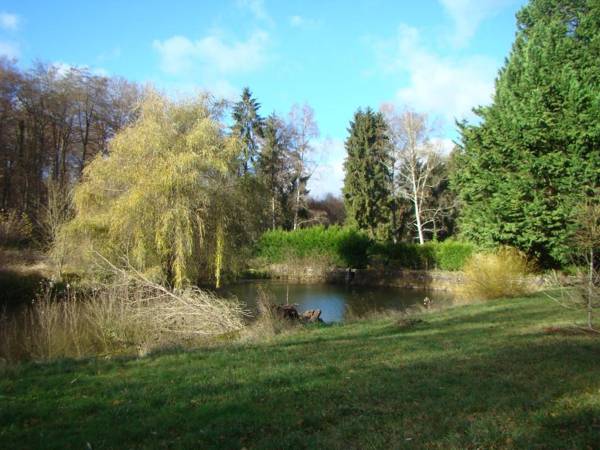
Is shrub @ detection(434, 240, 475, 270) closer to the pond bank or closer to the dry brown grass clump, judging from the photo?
the pond bank

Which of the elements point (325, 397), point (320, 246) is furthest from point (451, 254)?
point (325, 397)

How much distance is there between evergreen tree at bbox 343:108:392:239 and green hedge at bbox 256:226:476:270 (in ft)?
14.2

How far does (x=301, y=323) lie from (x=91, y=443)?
9395 millimetres

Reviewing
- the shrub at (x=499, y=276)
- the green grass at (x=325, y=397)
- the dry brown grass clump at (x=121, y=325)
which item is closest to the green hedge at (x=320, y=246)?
the shrub at (x=499, y=276)

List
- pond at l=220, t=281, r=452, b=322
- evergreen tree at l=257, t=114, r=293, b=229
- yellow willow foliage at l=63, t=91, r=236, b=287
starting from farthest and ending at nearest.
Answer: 1. evergreen tree at l=257, t=114, r=293, b=229
2. pond at l=220, t=281, r=452, b=322
3. yellow willow foliage at l=63, t=91, r=236, b=287

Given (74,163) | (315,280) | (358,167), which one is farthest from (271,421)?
(74,163)

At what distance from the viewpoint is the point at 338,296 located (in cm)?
2616

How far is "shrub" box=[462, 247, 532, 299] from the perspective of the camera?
16016 mm

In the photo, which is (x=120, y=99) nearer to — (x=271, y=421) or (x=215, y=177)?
(x=215, y=177)

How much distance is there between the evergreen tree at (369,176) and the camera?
39781 millimetres

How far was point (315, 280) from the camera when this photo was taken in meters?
34.2

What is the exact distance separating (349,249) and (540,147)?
19404mm

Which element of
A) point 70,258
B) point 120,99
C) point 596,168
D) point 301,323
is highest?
point 120,99

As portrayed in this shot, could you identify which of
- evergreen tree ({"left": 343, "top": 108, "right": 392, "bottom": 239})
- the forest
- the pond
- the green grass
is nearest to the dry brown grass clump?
the forest
